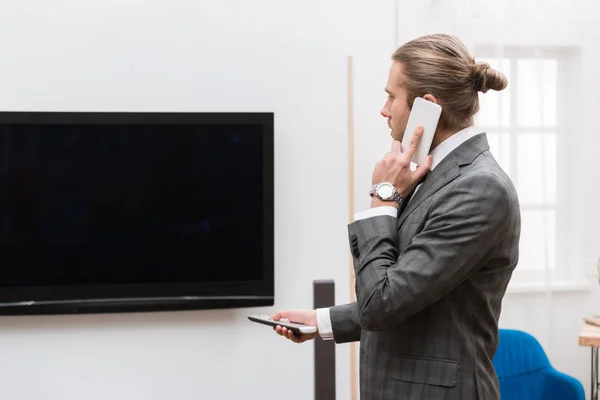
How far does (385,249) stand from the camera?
1334mm

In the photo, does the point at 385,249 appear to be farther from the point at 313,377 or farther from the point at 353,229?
the point at 313,377

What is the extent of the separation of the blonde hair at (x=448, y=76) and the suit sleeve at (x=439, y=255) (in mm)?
169

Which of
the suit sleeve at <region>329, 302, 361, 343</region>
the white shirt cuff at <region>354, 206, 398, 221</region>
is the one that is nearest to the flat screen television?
the suit sleeve at <region>329, 302, 361, 343</region>

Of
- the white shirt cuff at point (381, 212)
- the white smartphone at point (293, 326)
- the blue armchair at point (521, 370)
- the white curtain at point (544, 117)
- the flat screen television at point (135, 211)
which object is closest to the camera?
the white shirt cuff at point (381, 212)

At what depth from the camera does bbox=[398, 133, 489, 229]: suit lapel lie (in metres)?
1.38

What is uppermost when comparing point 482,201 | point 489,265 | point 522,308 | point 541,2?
point 541,2

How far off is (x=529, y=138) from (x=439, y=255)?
214 centimetres

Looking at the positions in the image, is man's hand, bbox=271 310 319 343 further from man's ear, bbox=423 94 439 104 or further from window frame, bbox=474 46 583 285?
window frame, bbox=474 46 583 285

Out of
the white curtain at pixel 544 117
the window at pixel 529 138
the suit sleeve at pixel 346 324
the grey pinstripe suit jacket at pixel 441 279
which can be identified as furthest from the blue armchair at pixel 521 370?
the grey pinstripe suit jacket at pixel 441 279

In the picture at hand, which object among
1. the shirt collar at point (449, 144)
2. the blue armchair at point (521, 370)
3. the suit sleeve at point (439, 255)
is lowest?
the blue armchair at point (521, 370)

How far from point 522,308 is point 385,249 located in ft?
7.07

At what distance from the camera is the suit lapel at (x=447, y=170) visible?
1.38 meters

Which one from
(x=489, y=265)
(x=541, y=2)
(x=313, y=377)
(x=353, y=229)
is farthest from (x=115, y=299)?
(x=541, y=2)

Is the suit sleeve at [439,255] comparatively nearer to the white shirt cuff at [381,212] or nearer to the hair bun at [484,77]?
the white shirt cuff at [381,212]
